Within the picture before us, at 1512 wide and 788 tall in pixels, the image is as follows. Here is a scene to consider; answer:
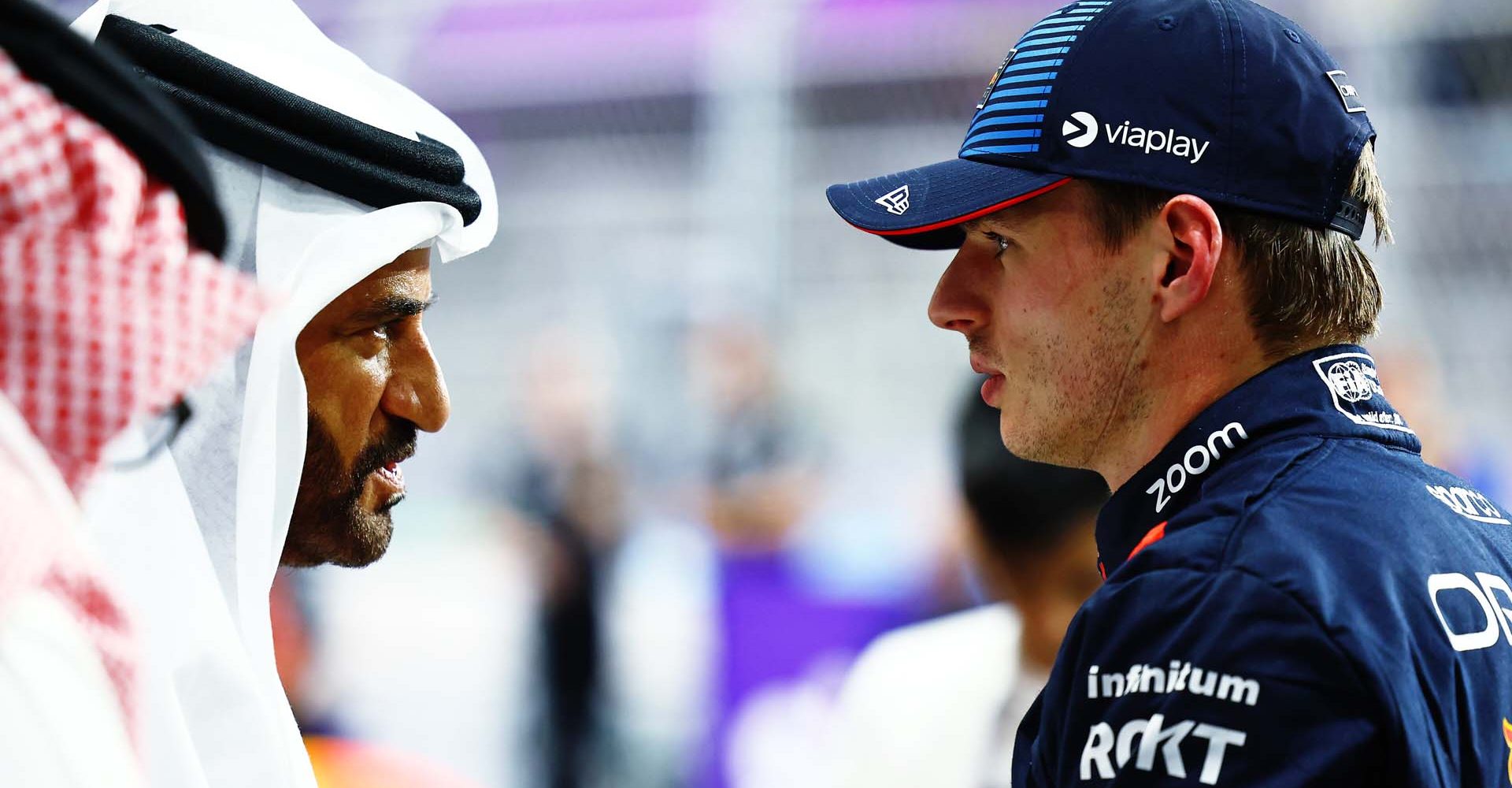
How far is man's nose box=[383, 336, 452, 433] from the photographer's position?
5.92 feet

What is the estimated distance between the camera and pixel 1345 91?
1.55 meters

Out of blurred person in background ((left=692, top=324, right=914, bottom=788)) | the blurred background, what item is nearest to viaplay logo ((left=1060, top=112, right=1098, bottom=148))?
the blurred background

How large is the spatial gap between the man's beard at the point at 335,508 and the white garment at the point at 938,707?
1.11m

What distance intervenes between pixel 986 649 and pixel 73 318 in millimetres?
1926

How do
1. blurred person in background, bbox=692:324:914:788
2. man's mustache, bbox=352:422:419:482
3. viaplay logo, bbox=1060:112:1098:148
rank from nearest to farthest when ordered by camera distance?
viaplay logo, bbox=1060:112:1098:148 → man's mustache, bbox=352:422:419:482 → blurred person in background, bbox=692:324:914:788

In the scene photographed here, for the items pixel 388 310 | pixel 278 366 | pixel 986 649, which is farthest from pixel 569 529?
pixel 278 366

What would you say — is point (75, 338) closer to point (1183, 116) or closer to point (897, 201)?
point (897, 201)

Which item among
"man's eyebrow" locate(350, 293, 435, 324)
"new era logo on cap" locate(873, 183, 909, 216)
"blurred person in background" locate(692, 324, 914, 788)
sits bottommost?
"blurred person in background" locate(692, 324, 914, 788)

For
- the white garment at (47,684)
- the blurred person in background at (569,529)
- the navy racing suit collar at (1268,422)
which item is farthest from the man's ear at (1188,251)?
the blurred person in background at (569,529)

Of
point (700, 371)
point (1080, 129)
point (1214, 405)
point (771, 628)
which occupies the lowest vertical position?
point (771, 628)

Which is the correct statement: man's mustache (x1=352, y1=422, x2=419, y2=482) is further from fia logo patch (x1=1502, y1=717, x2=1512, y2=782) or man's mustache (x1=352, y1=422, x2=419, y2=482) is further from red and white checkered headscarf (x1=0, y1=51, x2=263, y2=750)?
fia logo patch (x1=1502, y1=717, x2=1512, y2=782)

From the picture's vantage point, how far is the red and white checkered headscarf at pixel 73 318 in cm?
95

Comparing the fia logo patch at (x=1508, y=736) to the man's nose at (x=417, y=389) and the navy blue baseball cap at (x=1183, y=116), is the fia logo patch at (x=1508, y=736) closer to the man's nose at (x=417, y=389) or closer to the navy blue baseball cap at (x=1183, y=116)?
the navy blue baseball cap at (x=1183, y=116)

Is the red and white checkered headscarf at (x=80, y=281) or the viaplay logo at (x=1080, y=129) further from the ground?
the viaplay logo at (x=1080, y=129)
